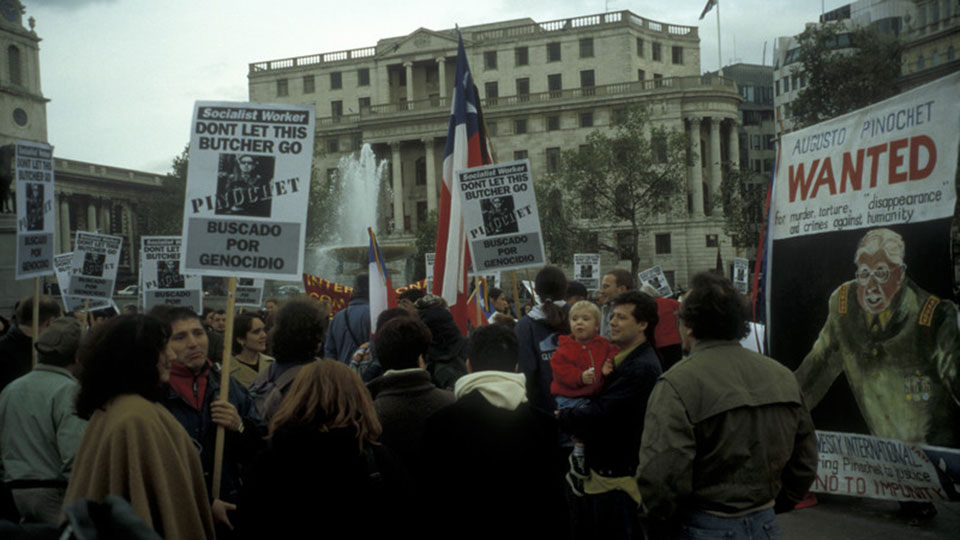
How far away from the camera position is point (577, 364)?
492 centimetres

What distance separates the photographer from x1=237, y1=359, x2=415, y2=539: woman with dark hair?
128 inches

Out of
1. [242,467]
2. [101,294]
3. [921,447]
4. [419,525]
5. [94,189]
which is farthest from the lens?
[94,189]

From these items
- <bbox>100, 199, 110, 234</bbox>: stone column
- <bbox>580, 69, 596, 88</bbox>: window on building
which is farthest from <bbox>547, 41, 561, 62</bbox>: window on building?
<bbox>100, 199, 110, 234</bbox>: stone column

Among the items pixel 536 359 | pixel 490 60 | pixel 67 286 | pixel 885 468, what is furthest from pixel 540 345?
pixel 490 60

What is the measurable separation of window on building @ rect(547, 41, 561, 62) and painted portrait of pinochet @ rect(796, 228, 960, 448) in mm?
67257

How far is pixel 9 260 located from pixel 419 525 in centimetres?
1811

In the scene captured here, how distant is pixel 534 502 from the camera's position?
12.4ft

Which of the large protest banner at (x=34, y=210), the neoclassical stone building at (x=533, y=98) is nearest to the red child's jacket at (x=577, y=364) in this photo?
the large protest banner at (x=34, y=210)

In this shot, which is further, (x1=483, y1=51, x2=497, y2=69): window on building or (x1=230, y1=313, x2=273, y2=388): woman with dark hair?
(x1=483, y1=51, x2=497, y2=69): window on building

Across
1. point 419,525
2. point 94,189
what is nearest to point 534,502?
point 419,525

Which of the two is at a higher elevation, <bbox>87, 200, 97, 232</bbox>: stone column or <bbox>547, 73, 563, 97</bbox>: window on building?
<bbox>547, 73, 563, 97</bbox>: window on building

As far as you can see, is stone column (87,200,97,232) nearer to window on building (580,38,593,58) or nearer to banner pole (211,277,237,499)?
window on building (580,38,593,58)

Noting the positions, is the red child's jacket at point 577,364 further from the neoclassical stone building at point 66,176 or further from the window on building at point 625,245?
the window on building at point 625,245

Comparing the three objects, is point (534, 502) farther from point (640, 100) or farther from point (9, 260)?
point (640, 100)
